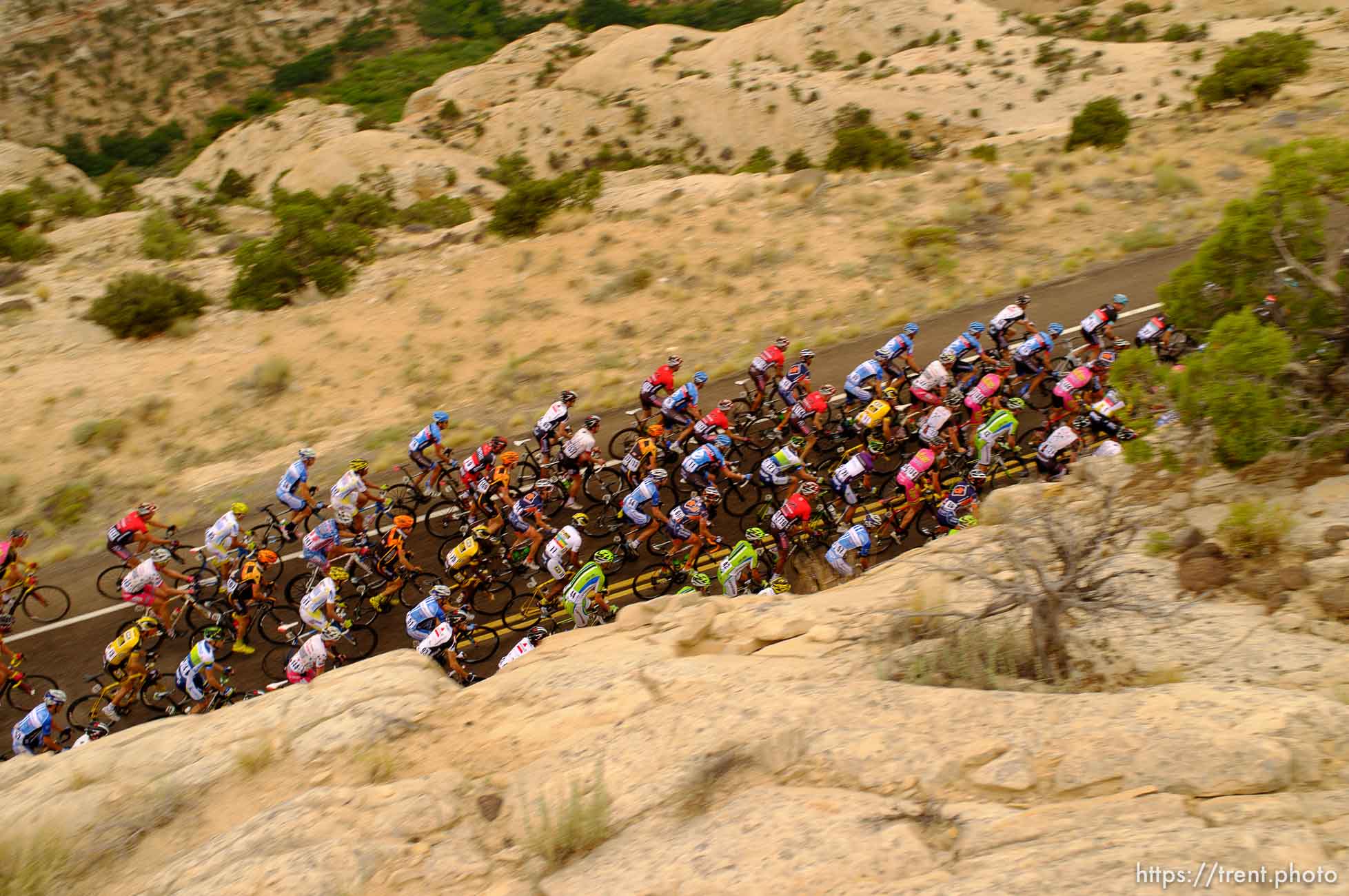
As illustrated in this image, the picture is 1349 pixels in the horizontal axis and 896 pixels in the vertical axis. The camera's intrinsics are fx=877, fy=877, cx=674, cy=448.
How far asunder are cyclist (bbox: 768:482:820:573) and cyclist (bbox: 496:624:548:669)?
387 cm

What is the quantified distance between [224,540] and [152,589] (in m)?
1.29

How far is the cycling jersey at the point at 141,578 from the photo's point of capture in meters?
14.2

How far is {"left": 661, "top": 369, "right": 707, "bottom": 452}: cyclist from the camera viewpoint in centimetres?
1662

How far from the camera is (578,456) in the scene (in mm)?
15797

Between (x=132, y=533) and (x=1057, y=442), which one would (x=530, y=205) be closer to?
(x=132, y=533)

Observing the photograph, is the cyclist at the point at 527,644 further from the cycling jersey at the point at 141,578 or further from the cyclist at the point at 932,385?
the cyclist at the point at 932,385

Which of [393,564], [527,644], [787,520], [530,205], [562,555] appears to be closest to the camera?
[527,644]

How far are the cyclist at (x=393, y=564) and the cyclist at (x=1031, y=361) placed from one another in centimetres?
1133

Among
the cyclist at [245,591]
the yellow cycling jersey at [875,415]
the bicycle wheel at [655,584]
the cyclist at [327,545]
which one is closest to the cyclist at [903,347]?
the yellow cycling jersey at [875,415]

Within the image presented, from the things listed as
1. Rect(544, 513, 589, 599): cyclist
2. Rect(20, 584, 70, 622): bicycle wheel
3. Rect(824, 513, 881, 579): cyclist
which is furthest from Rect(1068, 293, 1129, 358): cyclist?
Rect(20, 584, 70, 622): bicycle wheel

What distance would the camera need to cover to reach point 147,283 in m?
27.0

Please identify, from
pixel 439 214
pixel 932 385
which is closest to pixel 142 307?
pixel 439 214

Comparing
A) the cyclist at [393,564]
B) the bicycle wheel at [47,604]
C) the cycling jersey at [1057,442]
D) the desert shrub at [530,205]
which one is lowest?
the bicycle wheel at [47,604]

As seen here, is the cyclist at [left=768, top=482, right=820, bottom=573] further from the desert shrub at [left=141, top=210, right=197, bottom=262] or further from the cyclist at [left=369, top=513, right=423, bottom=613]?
the desert shrub at [left=141, top=210, right=197, bottom=262]
